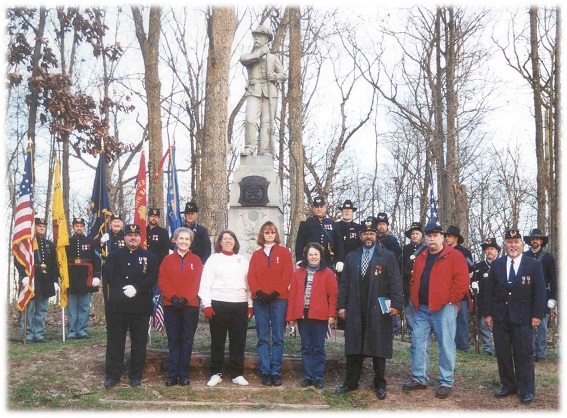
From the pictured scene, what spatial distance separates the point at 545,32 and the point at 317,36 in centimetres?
1018

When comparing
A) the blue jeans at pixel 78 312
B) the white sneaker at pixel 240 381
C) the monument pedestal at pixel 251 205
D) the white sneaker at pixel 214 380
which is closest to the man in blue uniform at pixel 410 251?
the monument pedestal at pixel 251 205

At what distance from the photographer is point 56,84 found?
1352 cm

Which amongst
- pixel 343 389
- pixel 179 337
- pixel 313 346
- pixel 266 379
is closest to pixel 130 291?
pixel 179 337

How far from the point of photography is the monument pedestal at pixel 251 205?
37.5 feet

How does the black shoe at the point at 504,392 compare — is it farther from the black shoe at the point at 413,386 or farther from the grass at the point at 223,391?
the black shoe at the point at 413,386

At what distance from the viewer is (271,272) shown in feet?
26.2

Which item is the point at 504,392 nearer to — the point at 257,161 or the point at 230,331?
the point at 230,331

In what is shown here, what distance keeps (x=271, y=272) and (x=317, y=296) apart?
0.65m

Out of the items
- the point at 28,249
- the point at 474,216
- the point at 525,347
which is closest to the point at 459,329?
the point at 525,347

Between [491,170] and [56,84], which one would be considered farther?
[491,170]

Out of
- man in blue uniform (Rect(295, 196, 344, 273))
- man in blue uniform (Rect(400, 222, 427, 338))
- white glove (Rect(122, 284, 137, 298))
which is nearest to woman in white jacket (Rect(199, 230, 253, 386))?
white glove (Rect(122, 284, 137, 298))

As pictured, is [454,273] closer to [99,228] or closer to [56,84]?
[99,228]

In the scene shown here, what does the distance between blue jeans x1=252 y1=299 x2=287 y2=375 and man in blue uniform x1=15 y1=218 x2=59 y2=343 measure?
4.24 metres

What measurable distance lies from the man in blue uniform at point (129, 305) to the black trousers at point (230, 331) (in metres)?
0.87
